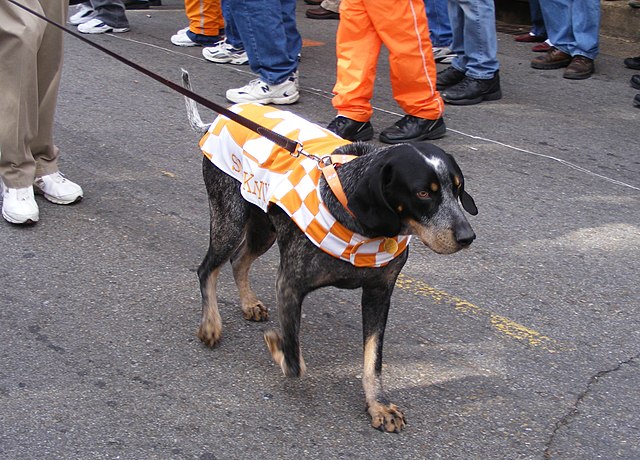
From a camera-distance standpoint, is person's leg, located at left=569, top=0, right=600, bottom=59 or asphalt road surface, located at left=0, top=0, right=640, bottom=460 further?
person's leg, located at left=569, top=0, right=600, bottom=59

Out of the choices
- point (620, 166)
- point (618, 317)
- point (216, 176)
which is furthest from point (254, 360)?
point (620, 166)

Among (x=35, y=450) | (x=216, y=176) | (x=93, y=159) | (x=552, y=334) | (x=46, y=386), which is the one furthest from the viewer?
(x=93, y=159)

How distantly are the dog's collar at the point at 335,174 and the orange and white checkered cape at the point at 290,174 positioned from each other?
4cm

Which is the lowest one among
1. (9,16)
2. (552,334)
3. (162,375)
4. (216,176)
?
(552,334)

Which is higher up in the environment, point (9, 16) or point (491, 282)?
point (9, 16)

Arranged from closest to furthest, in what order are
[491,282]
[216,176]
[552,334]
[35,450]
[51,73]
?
[35,450] → [216,176] → [552,334] → [491,282] → [51,73]

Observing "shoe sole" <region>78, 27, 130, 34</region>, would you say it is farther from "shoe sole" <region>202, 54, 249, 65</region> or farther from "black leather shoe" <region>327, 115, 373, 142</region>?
"black leather shoe" <region>327, 115, 373, 142</region>

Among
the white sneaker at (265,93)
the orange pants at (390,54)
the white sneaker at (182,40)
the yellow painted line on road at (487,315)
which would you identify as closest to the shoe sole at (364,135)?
the orange pants at (390,54)

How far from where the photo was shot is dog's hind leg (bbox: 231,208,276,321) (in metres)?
3.82

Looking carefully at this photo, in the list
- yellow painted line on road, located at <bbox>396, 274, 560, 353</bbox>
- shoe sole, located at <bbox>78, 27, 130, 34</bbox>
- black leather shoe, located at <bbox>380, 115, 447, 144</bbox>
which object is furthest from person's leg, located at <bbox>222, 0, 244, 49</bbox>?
yellow painted line on road, located at <bbox>396, 274, 560, 353</bbox>

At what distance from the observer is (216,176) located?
3.53 m

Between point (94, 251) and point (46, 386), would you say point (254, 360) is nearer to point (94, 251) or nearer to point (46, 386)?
point (46, 386)

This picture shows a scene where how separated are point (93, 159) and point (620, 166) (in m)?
3.39

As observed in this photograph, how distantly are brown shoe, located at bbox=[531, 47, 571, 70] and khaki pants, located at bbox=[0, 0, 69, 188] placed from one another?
4.61m
